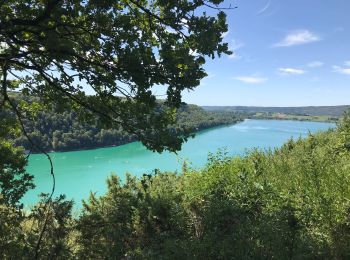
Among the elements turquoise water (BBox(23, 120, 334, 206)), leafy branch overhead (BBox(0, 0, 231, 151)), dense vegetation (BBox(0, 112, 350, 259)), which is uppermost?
leafy branch overhead (BBox(0, 0, 231, 151))

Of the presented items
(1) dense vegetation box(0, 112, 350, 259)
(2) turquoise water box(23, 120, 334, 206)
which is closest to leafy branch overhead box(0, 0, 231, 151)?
(1) dense vegetation box(0, 112, 350, 259)

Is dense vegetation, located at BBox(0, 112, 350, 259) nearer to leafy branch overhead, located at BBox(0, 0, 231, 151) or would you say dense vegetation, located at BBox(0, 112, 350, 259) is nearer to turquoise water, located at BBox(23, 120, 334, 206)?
leafy branch overhead, located at BBox(0, 0, 231, 151)

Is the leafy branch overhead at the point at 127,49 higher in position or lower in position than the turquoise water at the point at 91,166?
higher

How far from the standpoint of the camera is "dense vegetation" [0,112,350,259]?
5.10 m

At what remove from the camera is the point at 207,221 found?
6047 millimetres

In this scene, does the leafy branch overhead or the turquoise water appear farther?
the turquoise water

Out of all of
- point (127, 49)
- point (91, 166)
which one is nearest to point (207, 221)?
point (127, 49)

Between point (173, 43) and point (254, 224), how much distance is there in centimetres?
323

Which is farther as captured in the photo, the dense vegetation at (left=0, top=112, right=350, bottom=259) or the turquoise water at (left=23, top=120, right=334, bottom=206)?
the turquoise water at (left=23, top=120, right=334, bottom=206)

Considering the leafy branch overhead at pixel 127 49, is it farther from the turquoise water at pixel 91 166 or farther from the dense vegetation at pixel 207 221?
the turquoise water at pixel 91 166

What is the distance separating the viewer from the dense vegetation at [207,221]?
5.10 metres

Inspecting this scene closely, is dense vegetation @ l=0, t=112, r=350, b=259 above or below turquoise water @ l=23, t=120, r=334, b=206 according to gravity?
above

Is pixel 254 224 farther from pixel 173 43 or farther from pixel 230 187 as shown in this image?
Answer: pixel 173 43

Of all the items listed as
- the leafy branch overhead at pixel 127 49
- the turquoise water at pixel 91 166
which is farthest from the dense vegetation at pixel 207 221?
the turquoise water at pixel 91 166
